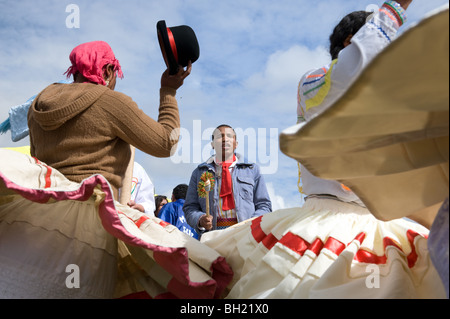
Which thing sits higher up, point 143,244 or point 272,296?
point 143,244

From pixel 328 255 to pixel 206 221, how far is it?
7.80 ft

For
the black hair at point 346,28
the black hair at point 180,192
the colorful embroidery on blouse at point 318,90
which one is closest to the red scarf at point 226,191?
the black hair at point 180,192

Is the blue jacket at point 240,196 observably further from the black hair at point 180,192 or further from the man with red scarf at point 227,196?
the black hair at point 180,192

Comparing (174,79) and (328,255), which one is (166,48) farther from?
(328,255)

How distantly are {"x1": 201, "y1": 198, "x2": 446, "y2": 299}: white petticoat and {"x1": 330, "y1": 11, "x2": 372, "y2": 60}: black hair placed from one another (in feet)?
2.42

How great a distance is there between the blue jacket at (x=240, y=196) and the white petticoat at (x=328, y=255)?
6.50 feet

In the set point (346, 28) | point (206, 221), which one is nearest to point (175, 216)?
point (206, 221)

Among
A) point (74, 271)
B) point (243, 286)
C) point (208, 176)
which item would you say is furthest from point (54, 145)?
point (208, 176)

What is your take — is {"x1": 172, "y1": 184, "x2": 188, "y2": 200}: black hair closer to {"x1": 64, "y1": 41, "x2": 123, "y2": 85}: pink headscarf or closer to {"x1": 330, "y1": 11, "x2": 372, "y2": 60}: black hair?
{"x1": 64, "y1": 41, "x2": 123, "y2": 85}: pink headscarf

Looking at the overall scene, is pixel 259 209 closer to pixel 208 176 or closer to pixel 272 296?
pixel 208 176

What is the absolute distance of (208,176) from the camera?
411cm

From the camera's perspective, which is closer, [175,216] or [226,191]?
[226,191]

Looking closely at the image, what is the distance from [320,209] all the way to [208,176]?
225 centimetres

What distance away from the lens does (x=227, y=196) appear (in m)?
4.15
